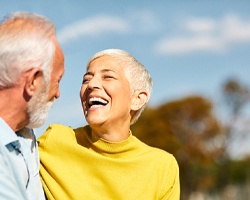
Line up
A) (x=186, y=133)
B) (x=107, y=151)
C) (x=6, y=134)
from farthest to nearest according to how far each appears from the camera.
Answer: (x=186, y=133), (x=107, y=151), (x=6, y=134)

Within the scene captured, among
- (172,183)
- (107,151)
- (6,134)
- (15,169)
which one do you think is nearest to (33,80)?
(6,134)

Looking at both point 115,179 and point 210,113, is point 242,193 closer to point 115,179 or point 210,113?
point 210,113

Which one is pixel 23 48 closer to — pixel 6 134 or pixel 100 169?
pixel 6 134

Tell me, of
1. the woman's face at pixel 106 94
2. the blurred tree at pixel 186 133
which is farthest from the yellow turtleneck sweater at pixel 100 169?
the blurred tree at pixel 186 133

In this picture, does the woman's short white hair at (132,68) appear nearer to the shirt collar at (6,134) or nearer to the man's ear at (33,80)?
the man's ear at (33,80)

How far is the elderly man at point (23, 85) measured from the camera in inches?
101

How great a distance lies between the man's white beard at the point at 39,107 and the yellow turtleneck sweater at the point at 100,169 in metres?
0.52

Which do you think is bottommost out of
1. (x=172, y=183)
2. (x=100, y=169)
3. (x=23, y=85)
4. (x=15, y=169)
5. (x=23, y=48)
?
(x=172, y=183)

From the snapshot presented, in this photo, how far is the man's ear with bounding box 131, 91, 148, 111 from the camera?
3.63m

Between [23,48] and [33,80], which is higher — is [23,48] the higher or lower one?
the higher one

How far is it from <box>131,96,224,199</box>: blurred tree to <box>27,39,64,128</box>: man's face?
33.5m

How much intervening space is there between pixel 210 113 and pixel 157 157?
116 feet

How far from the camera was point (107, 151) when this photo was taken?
3416 mm

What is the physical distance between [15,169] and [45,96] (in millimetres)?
375
